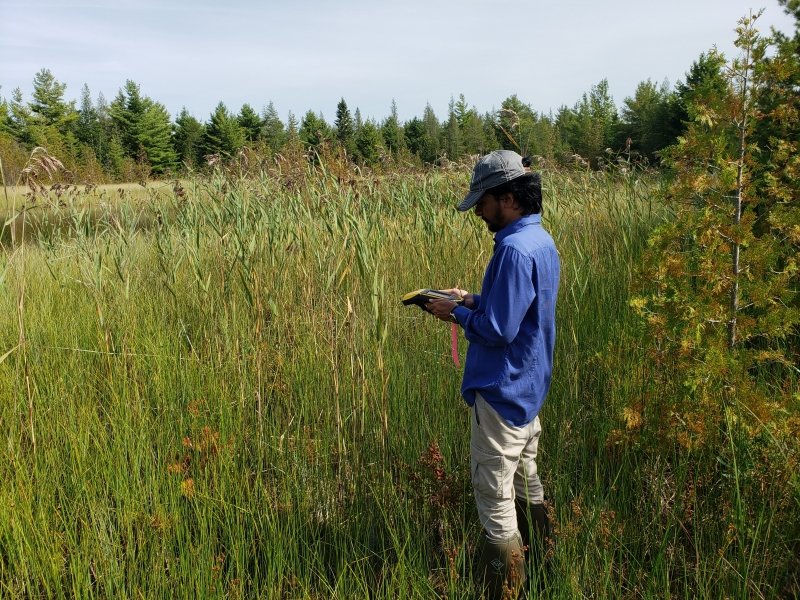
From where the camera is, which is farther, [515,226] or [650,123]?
[650,123]

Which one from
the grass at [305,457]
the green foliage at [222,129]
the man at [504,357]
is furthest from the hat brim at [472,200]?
the green foliage at [222,129]

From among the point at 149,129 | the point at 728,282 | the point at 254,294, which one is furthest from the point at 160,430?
the point at 149,129

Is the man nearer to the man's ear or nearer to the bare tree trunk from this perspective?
the man's ear

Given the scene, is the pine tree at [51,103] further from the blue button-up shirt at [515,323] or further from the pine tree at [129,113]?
the blue button-up shirt at [515,323]

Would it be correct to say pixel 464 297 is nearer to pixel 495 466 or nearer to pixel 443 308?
pixel 443 308

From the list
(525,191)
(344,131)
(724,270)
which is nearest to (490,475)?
(525,191)

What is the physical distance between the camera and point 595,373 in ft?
9.87

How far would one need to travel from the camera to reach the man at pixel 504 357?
1.81 m

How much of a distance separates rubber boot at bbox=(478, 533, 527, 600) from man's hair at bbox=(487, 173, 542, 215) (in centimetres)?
113

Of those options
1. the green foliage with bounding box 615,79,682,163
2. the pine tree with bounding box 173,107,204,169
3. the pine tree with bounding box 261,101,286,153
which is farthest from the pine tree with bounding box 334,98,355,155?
the pine tree with bounding box 173,107,204,169

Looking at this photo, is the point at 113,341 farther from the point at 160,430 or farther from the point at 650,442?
the point at 650,442

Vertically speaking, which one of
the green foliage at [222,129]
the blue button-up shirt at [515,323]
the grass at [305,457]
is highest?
the green foliage at [222,129]

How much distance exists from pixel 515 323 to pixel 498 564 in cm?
82

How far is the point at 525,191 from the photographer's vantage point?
189 centimetres
